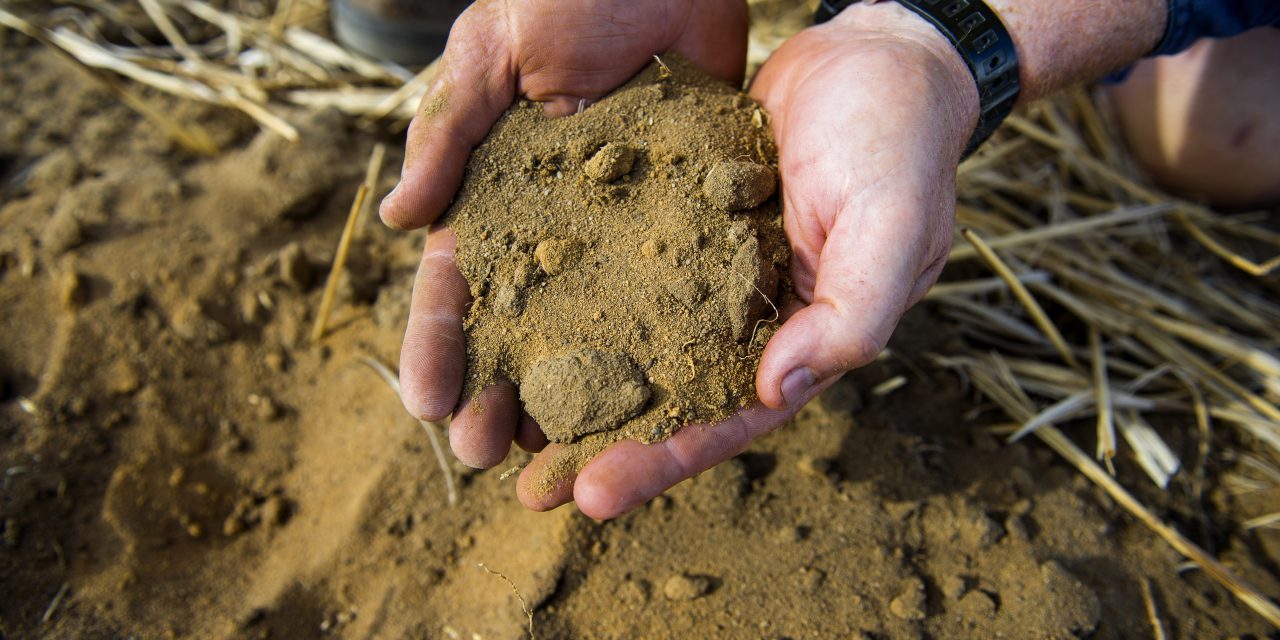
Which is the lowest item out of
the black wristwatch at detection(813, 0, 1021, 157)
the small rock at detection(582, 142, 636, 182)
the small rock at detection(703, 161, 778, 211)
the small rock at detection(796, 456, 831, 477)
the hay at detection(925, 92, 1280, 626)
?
the hay at detection(925, 92, 1280, 626)

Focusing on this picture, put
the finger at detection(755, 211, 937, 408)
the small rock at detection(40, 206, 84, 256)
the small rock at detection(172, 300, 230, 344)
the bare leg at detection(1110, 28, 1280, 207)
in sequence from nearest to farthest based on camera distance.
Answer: the finger at detection(755, 211, 937, 408) < the small rock at detection(172, 300, 230, 344) < the small rock at detection(40, 206, 84, 256) < the bare leg at detection(1110, 28, 1280, 207)

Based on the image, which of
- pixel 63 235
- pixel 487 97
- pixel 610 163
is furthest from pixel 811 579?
pixel 63 235

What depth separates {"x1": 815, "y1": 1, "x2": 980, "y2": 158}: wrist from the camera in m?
1.85

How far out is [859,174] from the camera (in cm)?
167

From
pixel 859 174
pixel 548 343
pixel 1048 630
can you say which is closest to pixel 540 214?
pixel 548 343

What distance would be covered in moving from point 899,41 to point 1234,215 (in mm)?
2084

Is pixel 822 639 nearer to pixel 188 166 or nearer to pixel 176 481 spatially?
pixel 176 481

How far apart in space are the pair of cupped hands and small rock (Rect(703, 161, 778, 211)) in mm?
88

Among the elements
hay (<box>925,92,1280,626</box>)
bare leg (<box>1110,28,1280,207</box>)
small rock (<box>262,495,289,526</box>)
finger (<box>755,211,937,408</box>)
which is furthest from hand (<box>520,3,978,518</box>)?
bare leg (<box>1110,28,1280,207</box>)

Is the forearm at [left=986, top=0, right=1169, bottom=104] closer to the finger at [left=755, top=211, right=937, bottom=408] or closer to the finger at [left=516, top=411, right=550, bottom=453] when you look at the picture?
the finger at [left=755, top=211, right=937, bottom=408]

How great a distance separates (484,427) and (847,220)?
908 mm

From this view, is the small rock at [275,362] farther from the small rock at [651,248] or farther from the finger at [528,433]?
the small rock at [651,248]

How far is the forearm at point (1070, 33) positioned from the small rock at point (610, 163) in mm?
1051

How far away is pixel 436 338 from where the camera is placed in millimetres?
1755
